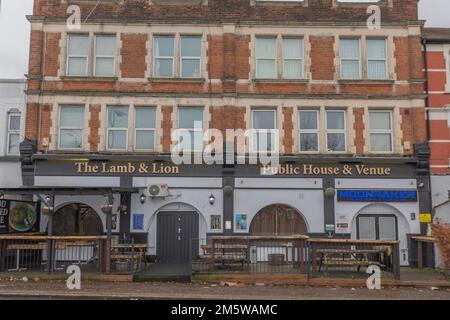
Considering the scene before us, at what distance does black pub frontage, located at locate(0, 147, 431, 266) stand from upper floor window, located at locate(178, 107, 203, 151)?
966mm

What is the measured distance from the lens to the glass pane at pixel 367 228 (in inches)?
767

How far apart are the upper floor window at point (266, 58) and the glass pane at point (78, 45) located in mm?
7268

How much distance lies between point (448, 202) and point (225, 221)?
8.97 metres

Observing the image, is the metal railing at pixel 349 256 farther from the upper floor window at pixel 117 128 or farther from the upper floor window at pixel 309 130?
the upper floor window at pixel 117 128

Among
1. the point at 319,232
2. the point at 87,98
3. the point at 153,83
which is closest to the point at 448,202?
the point at 319,232

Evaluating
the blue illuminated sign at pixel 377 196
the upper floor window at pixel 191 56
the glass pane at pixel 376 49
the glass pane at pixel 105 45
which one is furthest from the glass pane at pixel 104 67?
the glass pane at pixel 376 49

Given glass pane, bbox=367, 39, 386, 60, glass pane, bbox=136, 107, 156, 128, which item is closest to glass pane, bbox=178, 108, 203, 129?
glass pane, bbox=136, 107, 156, 128

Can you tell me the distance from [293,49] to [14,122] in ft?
42.1

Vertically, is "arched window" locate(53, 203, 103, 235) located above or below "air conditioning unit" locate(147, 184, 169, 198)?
below

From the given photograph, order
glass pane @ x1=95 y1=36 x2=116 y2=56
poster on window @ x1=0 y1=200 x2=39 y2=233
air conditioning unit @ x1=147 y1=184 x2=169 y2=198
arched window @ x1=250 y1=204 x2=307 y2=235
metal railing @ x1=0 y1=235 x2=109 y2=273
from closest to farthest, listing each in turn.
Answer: metal railing @ x1=0 y1=235 x2=109 y2=273 → poster on window @ x1=0 y1=200 x2=39 y2=233 → air conditioning unit @ x1=147 y1=184 x2=169 y2=198 → arched window @ x1=250 y1=204 x2=307 y2=235 → glass pane @ x1=95 y1=36 x2=116 y2=56

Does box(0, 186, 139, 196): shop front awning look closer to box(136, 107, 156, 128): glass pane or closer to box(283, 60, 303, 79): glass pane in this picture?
box(136, 107, 156, 128): glass pane

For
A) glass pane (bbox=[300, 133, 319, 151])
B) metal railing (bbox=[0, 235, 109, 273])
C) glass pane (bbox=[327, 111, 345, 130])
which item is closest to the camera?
metal railing (bbox=[0, 235, 109, 273])

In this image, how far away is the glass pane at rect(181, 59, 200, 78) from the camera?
20.1 m

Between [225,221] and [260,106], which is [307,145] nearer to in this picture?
[260,106]
